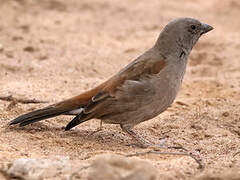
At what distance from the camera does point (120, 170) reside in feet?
12.3

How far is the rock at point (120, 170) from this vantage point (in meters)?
3.66

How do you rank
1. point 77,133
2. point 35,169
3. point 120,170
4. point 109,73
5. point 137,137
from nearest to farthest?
1. point 120,170
2. point 35,169
3. point 137,137
4. point 77,133
5. point 109,73

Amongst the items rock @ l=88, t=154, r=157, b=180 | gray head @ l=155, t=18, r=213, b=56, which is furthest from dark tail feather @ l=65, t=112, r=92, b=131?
rock @ l=88, t=154, r=157, b=180

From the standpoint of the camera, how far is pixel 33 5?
38.0 ft

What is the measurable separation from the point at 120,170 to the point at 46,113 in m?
1.99

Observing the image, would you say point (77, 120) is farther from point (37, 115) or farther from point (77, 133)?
point (37, 115)

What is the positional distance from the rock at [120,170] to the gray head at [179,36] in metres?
2.08

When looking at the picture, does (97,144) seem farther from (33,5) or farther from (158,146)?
(33,5)

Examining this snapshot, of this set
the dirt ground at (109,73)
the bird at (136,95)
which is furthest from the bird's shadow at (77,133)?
the bird at (136,95)

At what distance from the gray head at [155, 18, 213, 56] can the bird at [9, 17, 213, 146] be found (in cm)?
1

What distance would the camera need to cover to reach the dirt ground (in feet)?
16.6

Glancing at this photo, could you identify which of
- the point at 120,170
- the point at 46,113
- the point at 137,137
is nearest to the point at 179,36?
the point at 137,137

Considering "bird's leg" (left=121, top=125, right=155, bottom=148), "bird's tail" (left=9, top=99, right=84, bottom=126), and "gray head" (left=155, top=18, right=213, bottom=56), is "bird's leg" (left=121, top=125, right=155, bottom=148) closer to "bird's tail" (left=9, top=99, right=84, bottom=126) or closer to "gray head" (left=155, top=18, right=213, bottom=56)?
"bird's tail" (left=9, top=99, right=84, bottom=126)

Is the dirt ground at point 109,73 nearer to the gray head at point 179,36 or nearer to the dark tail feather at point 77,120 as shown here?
the dark tail feather at point 77,120
